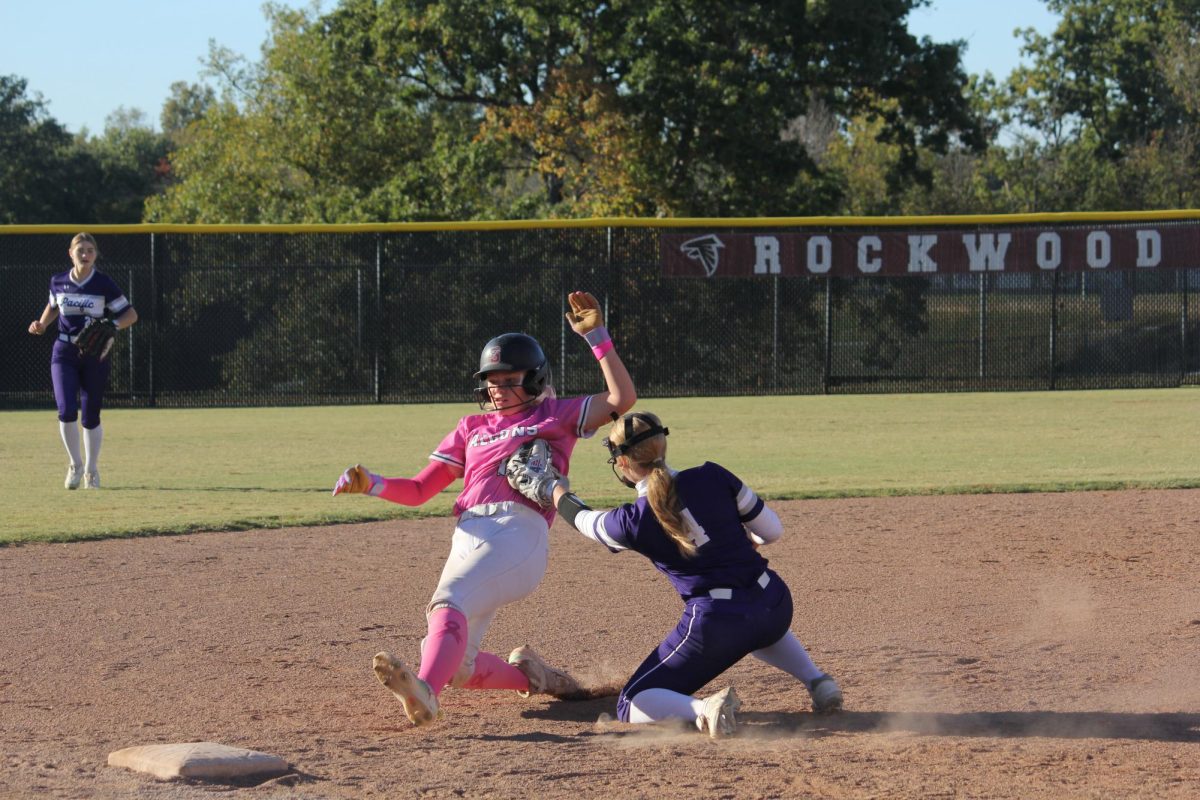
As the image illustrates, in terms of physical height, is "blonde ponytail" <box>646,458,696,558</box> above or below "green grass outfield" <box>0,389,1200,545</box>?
above

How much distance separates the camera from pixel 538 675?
4.93m

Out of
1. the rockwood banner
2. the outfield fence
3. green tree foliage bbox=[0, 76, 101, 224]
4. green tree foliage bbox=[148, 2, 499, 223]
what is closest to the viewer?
the outfield fence

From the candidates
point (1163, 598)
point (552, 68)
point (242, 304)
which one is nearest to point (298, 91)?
point (552, 68)

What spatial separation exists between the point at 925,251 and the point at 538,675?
1507cm

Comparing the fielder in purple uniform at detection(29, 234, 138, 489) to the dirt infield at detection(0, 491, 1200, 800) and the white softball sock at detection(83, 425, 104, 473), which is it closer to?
the white softball sock at detection(83, 425, 104, 473)

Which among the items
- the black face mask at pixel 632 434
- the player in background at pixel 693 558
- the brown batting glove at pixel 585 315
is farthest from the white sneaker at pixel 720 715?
the brown batting glove at pixel 585 315

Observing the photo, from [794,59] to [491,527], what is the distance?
22.3 m

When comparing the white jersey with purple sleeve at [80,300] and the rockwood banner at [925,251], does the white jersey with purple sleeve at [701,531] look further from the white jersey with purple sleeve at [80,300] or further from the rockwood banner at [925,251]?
the rockwood banner at [925,251]

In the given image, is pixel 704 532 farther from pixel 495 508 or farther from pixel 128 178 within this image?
pixel 128 178

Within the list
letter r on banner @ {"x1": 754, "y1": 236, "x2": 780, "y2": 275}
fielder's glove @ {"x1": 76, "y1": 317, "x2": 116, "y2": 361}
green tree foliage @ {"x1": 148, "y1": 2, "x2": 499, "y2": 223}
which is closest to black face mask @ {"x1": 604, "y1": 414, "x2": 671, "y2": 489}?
fielder's glove @ {"x1": 76, "y1": 317, "x2": 116, "y2": 361}

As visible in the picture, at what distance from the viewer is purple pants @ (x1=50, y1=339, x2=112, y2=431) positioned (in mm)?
10531

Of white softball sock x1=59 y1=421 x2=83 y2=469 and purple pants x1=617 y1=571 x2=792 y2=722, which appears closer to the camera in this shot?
purple pants x1=617 y1=571 x2=792 y2=722

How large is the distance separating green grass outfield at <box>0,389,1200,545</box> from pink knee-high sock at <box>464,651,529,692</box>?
4.34 m

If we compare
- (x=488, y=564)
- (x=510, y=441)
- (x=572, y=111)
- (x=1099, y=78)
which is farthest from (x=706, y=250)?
(x=1099, y=78)
